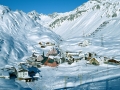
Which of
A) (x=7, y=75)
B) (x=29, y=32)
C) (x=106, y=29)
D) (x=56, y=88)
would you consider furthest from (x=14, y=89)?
(x=106, y=29)

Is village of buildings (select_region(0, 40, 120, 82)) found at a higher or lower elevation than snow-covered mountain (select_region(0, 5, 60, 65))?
lower

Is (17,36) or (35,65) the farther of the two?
(17,36)

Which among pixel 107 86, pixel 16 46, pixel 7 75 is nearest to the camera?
pixel 107 86

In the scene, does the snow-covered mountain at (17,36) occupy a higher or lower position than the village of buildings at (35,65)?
higher

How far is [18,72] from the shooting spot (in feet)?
193

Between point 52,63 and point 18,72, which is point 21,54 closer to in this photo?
point 52,63

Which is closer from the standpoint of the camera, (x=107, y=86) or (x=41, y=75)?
(x=107, y=86)

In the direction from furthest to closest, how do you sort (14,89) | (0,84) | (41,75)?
(41,75) → (0,84) → (14,89)

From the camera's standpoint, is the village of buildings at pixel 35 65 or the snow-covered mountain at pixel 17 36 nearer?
the village of buildings at pixel 35 65

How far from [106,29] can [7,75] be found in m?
134

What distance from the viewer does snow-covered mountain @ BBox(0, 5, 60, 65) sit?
10300 cm

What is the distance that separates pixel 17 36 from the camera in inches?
5792

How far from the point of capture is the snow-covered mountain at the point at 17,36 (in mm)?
103000

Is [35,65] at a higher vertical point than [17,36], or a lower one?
lower
